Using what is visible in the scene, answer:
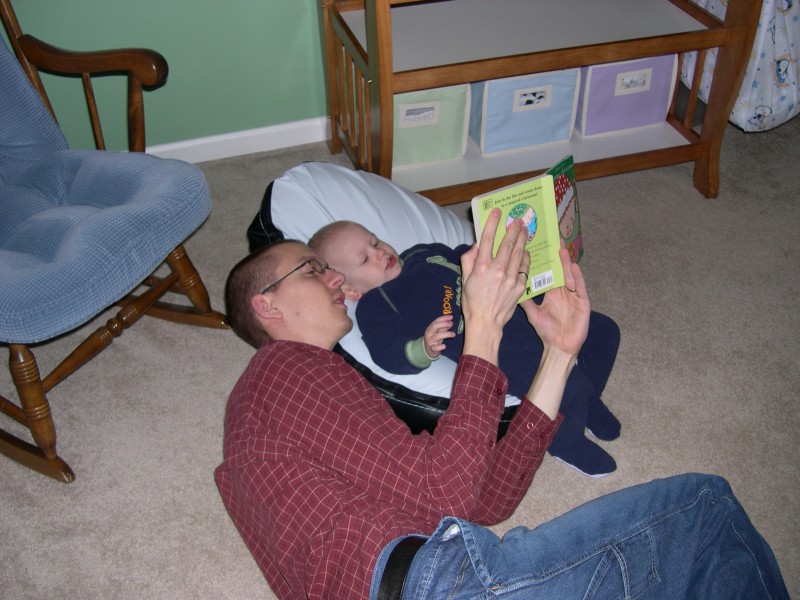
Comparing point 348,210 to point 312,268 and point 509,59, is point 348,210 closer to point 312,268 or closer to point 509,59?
point 312,268

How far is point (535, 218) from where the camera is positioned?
1366mm

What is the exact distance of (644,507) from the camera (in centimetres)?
119

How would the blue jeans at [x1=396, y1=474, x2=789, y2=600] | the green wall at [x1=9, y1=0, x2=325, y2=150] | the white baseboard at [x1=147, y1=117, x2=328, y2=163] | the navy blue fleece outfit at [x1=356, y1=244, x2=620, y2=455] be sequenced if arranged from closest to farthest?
the blue jeans at [x1=396, y1=474, x2=789, y2=600] → the navy blue fleece outfit at [x1=356, y1=244, x2=620, y2=455] → the green wall at [x1=9, y1=0, x2=325, y2=150] → the white baseboard at [x1=147, y1=117, x2=328, y2=163]

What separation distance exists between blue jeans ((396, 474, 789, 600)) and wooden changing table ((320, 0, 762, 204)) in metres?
1.28

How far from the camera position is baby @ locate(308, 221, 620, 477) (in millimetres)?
1670

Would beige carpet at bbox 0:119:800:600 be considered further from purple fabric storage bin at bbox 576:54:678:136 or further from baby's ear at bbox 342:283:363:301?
baby's ear at bbox 342:283:363:301

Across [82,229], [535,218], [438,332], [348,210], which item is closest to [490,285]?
[535,218]

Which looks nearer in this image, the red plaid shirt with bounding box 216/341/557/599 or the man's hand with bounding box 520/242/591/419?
the red plaid shirt with bounding box 216/341/557/599

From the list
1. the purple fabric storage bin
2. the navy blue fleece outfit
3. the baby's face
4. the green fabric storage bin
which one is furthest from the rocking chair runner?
the purple fabric storage bin

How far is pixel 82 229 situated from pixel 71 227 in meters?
0.08

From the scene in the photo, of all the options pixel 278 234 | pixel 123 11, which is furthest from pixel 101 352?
pixel 123 11

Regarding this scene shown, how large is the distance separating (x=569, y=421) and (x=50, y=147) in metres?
1.45

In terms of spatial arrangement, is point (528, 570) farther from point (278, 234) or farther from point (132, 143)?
point (132, 143)

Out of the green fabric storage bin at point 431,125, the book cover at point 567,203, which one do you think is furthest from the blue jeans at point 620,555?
the green fabric storage bin at point 431,125
